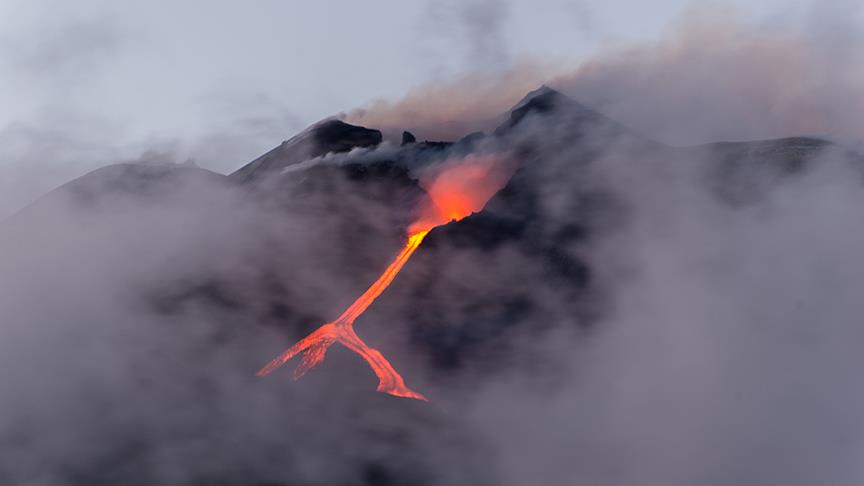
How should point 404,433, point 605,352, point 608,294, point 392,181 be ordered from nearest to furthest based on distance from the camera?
1. point 404,433
2. point 605,352
3. point 608,294
4. point 392,181

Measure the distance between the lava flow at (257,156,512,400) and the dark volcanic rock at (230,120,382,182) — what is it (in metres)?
3.51

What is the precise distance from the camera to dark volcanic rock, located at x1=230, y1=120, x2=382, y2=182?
3472 centimetres

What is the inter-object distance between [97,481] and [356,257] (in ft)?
37.1

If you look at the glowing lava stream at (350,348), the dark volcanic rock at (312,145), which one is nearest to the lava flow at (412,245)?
the glowing lava stream at (350,348)

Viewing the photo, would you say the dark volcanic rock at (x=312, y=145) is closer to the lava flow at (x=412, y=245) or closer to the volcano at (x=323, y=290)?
the volcano at (x=323, y=290)

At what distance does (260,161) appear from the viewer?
1438 inches

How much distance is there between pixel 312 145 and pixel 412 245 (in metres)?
7.42

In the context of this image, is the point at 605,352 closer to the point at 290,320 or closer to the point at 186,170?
the point at 290,320

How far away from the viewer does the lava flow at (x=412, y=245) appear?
80.9ft

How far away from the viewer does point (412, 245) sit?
29.4m

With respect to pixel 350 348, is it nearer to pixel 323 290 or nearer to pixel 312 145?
pixel 323 290

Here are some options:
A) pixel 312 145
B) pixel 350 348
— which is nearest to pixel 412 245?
pixel 350 348

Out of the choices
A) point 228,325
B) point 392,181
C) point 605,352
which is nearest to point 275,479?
point 228,325

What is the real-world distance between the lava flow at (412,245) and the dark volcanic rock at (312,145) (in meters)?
3.51
